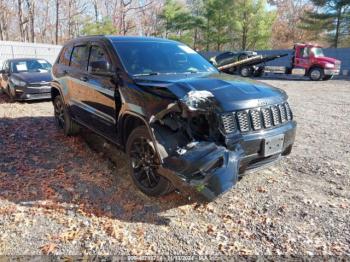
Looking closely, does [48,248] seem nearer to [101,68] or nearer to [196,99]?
[196,99]

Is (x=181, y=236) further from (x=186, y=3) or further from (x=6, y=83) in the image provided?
(x=186, y=3)

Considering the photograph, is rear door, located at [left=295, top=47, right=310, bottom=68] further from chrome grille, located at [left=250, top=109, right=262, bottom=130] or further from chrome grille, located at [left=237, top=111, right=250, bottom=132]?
chrome grille, located at [left=237, top=111, right=250, bottom=132]

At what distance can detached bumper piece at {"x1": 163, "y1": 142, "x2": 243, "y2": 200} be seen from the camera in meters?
3.06

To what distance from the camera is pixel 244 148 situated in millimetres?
3361

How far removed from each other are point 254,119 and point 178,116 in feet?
2.76

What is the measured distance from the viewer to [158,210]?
3627 mm

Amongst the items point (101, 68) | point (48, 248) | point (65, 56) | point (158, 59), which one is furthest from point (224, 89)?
point (65, 56)

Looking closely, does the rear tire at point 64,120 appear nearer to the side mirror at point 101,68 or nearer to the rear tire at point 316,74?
the side mirror at point 101,68

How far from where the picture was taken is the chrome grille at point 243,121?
3.39 meters

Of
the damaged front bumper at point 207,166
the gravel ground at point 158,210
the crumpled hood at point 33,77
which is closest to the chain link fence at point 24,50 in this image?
the crumpled hood at point 33,77

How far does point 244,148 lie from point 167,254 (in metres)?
1.31

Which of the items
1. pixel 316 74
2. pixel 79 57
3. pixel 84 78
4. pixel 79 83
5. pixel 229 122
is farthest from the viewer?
pixel 316 74

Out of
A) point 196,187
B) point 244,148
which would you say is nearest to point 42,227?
point 196,187

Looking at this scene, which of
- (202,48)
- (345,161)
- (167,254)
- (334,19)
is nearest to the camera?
(167,254)
